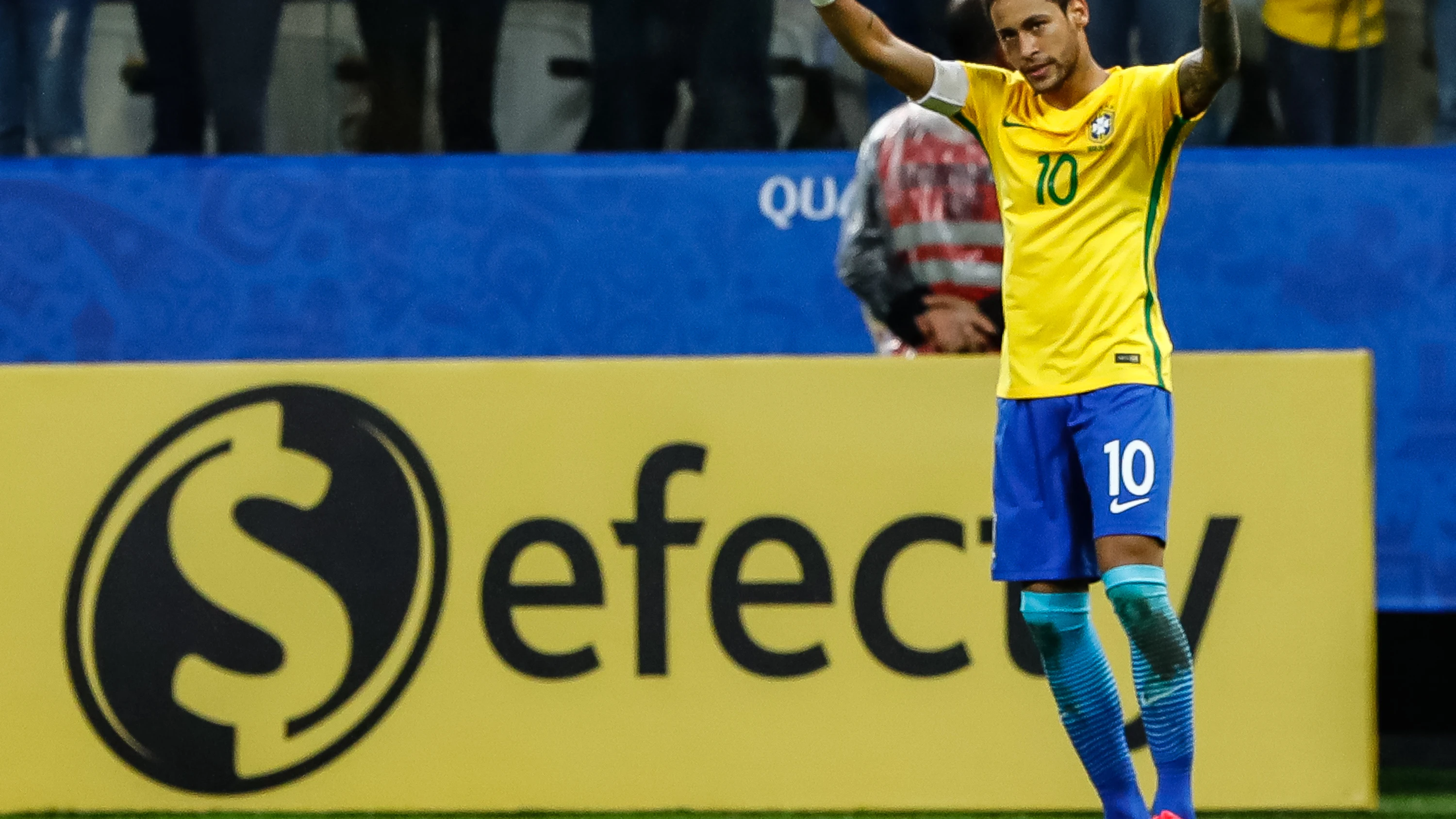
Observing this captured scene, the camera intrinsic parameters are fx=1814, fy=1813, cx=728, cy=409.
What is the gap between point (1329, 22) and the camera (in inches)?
189

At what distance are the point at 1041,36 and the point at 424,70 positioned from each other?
2.53m

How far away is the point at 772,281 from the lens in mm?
5008

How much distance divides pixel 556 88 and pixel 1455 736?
3.11 metres

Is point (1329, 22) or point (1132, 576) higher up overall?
point (1329, 22)

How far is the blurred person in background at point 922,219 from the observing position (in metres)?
3.95

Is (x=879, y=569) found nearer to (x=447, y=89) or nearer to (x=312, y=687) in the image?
(x=312, y=687)

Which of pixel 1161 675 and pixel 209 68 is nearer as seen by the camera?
pixel 1161 675

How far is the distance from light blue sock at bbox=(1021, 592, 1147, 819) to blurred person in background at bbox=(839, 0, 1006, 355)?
1086 mm

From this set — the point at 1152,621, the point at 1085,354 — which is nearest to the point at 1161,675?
the point at 1152,621

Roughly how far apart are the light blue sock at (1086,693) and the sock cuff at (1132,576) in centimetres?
15

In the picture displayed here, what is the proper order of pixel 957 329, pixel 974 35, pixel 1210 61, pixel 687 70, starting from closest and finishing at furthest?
1. pixel 1210 61
2. pixel 957 329
3. pixel 974 35
4. pixel 687 70

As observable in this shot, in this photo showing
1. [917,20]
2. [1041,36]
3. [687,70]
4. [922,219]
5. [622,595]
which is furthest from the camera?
[687,70]

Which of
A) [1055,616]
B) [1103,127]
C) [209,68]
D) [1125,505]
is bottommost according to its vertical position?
[1055,616]

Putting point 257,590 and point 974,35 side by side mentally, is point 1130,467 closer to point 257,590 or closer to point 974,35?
point 974,35
